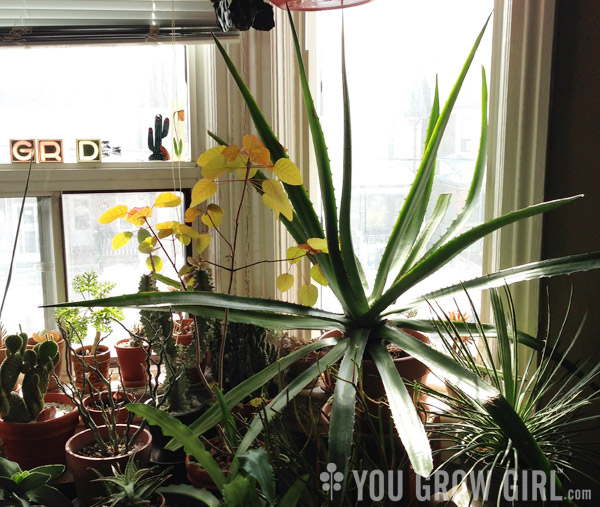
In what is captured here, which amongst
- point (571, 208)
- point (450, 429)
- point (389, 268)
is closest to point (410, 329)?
point (389, 268)

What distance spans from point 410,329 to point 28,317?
1.17 metres

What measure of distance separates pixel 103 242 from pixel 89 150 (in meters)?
0.28

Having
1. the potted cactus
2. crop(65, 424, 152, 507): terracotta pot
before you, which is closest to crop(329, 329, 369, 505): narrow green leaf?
crop(65, 424, 152, 507): terracotta pot

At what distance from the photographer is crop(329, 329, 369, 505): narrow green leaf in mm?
904

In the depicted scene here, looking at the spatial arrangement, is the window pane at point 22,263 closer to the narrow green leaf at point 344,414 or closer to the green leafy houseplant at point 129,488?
the green leafy houseplant at point 129,488

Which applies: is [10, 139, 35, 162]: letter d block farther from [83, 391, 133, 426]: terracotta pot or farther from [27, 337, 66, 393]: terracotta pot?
[83, 391, 133, 426]: terracotta pot

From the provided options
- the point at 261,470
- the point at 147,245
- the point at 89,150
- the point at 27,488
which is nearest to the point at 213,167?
the point at 147,245

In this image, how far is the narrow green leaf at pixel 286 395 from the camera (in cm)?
103

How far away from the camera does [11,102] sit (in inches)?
69.7

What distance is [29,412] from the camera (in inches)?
52.4

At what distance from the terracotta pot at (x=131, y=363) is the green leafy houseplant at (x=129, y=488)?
51 centimetres

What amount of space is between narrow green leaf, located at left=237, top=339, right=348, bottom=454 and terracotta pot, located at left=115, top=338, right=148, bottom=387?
2.07 ft

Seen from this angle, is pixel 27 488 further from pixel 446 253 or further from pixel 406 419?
pixel 446 253

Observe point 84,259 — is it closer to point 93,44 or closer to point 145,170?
point 145,170
